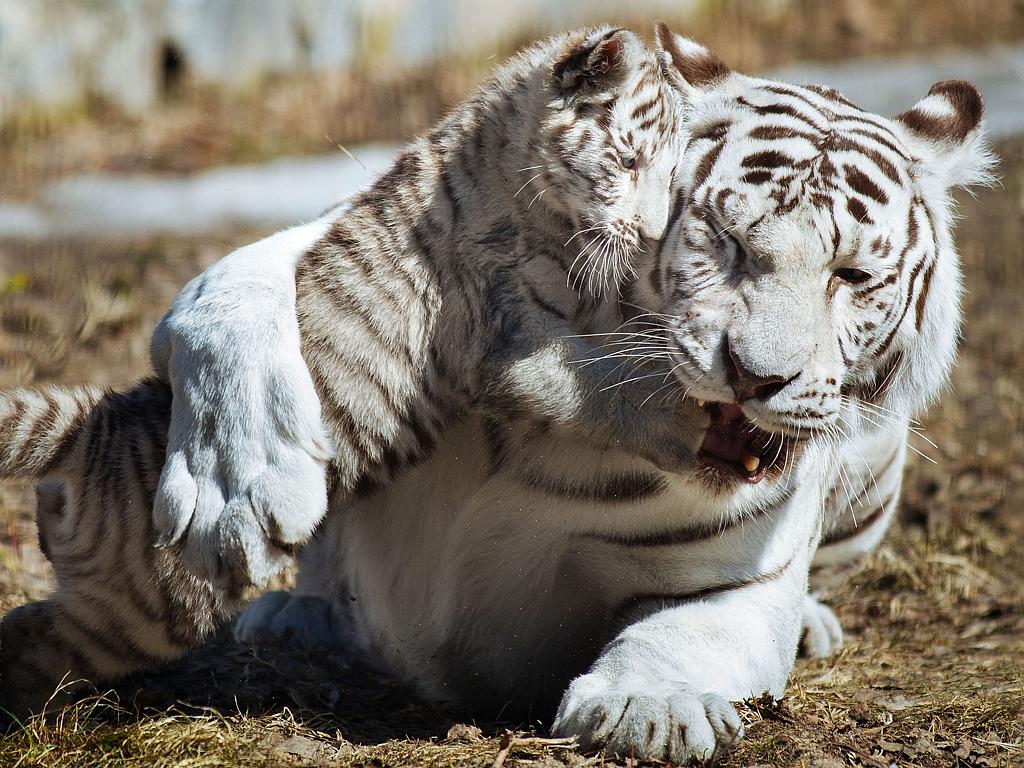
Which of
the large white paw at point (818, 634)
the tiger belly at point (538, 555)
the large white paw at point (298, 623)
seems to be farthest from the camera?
→ the large white paw at point (818, 634)

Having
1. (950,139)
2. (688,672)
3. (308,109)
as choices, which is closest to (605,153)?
(950,139)

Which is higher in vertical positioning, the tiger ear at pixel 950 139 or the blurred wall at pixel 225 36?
the tiger ear at pixel 950 139

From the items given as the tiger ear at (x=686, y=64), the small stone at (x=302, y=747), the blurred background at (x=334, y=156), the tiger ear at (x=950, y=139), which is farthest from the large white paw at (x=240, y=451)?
the tiger ear at (x=950, y=139)

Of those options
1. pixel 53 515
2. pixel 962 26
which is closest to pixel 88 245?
pixel 53 515

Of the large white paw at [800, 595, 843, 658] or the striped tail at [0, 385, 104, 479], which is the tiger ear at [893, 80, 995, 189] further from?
the striped tail at [0, 385, 104, 479]

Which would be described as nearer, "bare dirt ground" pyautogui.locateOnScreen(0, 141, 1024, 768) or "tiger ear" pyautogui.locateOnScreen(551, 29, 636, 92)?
"bare dirt ground" pyautogui.locateOnScreen(0, 141, 1024, 768)

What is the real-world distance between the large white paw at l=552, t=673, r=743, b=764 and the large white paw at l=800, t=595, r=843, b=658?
103cm

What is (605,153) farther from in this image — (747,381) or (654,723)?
(654,723)

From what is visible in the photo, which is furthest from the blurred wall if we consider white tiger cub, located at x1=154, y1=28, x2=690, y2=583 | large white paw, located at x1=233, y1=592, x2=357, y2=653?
white tiger cub, located at x1=154, y1=28, x2=690, y2=583

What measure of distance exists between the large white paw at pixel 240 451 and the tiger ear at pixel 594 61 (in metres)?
0.66

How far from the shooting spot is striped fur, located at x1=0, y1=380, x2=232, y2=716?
211 cm

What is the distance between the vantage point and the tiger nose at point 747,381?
1854 mm

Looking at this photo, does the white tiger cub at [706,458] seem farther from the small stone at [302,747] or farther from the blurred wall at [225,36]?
the blurred wall at [225,36]

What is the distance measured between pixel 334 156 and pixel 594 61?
12.8 ft
